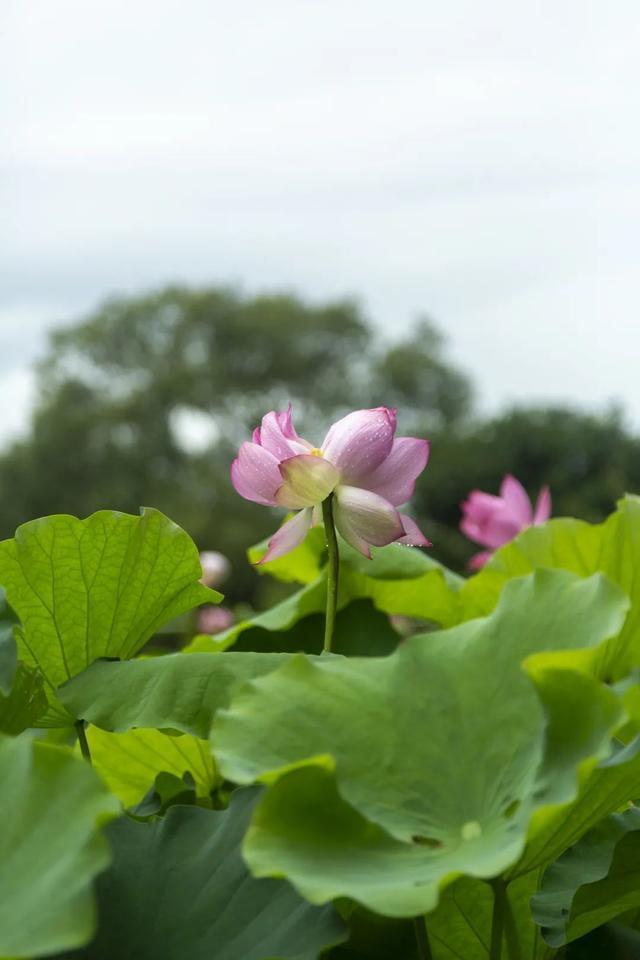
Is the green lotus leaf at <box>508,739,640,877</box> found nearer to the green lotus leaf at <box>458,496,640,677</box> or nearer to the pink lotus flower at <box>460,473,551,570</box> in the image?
the green lotus leaf at <box>458,496,640,677</box>

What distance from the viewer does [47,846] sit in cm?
30

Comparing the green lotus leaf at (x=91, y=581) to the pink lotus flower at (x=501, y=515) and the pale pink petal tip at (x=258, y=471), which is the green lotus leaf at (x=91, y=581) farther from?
the pink lotus flower at (x=501, y=515)

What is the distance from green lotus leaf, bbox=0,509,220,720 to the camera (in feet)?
1.72

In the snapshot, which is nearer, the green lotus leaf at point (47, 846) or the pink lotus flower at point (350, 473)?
the green lotus leaf at point (47, 846)

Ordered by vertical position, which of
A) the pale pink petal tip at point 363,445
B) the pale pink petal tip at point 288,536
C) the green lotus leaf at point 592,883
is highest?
the pale pink petal tip at point 363,445

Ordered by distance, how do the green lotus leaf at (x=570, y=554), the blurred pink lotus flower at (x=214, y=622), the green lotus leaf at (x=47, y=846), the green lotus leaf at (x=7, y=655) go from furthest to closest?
the blurred pink lotus flower at (x=214, y=622) < the green lotus leaf at (x=570, y=554) < the green lotus leaf at (x=7, y=655) < the green lotus leaf at (x=47, y=846)

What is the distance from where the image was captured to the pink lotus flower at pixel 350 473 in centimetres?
55

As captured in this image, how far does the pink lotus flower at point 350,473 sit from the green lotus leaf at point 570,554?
12 cm

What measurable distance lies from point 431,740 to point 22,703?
159 mm

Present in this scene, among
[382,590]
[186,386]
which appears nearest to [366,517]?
[382,590]

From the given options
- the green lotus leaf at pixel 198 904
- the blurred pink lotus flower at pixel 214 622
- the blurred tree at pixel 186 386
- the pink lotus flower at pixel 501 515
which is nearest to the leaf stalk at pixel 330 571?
the green lotus leaf at pixel 198 904

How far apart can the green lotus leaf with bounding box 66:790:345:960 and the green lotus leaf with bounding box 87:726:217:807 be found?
18cm

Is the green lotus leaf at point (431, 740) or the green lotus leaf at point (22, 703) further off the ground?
the green lotus leaf at point (431, 740)

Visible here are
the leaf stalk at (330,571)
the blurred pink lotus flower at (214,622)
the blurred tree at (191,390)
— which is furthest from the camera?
the blurred tree at (191,390)
